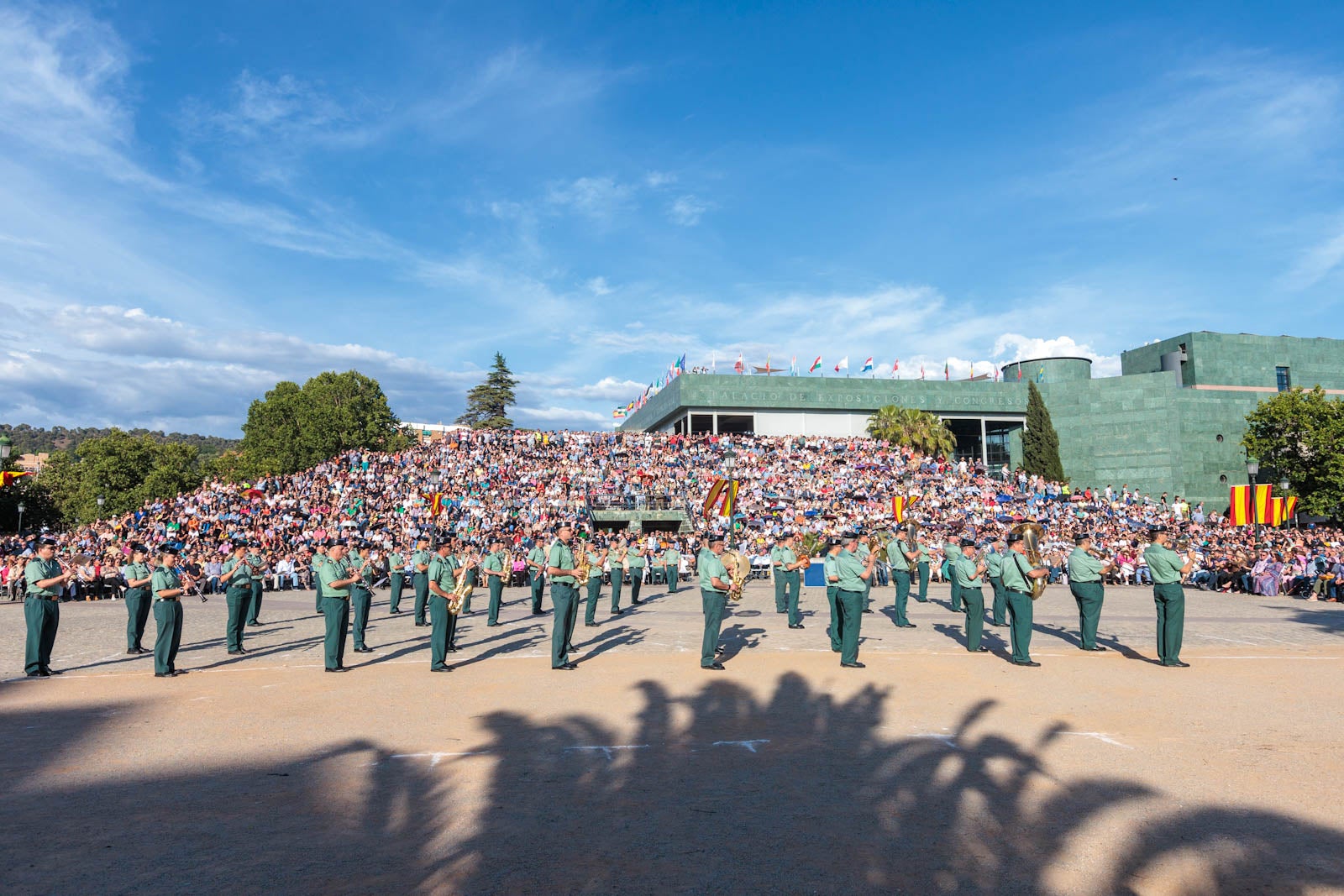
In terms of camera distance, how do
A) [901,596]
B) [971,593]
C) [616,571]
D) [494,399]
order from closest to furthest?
[971,593], [901,596], [616,571], [494,399]

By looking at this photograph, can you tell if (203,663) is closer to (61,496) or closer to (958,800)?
(958,800)

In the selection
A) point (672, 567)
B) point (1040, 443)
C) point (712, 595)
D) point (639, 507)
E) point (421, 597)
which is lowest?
point (672, 567)

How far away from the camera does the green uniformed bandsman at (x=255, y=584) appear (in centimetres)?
1529

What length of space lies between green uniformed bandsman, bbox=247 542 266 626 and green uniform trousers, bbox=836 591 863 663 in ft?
34.3

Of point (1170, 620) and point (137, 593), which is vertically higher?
point (137, 593)

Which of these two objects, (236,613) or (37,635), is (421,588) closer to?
(236,613)

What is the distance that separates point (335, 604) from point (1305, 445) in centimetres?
4954

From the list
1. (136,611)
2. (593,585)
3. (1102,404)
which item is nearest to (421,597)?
(593,585)

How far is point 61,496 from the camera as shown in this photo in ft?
222

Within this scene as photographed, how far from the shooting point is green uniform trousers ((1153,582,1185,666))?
36.6 feet

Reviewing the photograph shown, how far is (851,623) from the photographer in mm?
11500

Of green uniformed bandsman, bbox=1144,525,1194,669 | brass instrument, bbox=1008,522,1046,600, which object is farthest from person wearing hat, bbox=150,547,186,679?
green uniformed bandsman, bbox=1144,525,1194,669

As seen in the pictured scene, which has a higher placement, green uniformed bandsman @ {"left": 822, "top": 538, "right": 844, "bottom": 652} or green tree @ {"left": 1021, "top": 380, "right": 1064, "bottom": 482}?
green tree @ {"left": 1021, "top": 380, "right": 1064, "bottom": 482}

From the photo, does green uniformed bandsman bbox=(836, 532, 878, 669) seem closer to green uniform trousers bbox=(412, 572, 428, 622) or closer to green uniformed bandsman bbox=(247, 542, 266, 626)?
green uniform trousers bbox=(412, 572, 428, 622)
